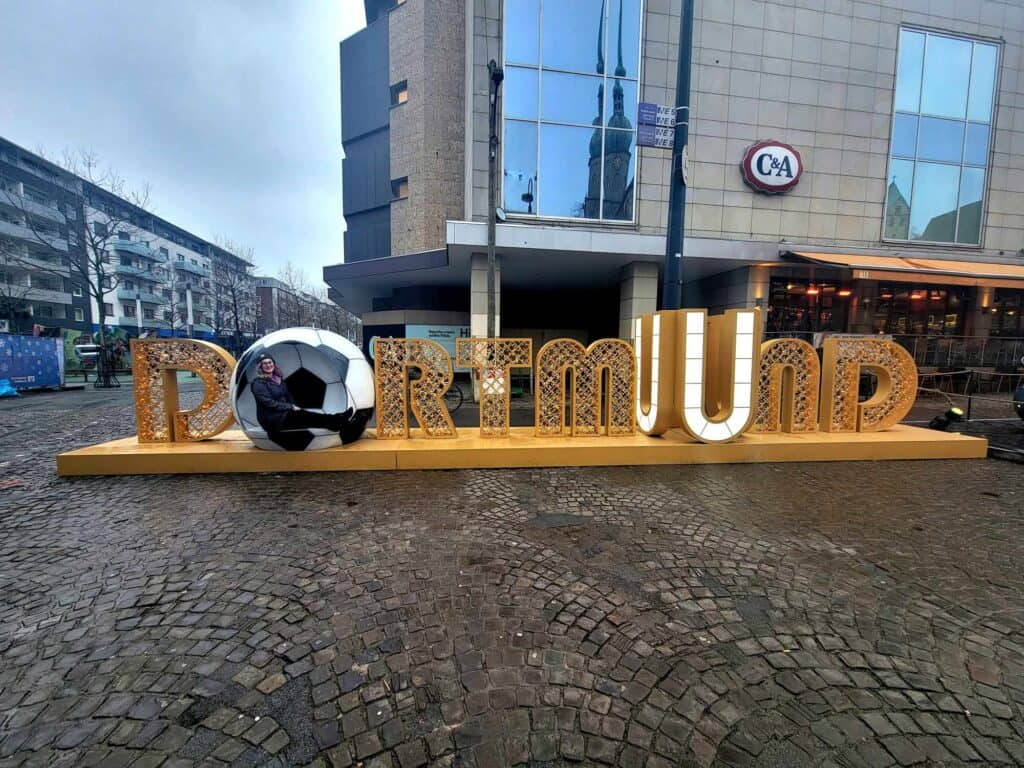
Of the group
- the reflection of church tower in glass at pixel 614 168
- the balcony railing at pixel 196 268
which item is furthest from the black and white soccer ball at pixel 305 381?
the balcony railing at pixel 196 268

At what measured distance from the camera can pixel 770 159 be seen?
531 inches

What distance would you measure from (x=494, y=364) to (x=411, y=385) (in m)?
1.30

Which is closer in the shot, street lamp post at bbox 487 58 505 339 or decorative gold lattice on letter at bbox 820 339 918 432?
decorative gold lattice on letter at bbox 820 339 918 432

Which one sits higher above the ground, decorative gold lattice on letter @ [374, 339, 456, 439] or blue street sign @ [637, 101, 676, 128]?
blue street sign @ [637, 101, 676, 128]

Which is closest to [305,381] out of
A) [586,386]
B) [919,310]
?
[586,386]

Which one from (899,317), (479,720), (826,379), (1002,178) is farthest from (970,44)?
(479,720)

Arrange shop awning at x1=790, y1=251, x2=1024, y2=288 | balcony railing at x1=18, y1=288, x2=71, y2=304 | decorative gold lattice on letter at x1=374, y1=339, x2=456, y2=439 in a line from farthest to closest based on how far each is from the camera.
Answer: balcony railing at x1=18, y1=288, x2=71, y2=304 < shop awning at x1=790, y1=251, x2=1024, y2=288 < decorative gold lattice on letter at x1=374, y1=339, x2=456, y2=439

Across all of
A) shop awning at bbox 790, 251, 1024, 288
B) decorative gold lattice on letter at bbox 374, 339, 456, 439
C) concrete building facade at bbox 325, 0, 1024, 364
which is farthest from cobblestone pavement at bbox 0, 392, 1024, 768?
shop awning at bbox 790, 251, 1024, 288

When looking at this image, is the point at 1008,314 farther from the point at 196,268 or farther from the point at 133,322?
the point at 196,268

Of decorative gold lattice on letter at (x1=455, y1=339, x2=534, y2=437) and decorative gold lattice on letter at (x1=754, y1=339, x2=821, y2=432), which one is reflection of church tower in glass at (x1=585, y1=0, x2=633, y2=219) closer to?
decorative gold lattice on letter at (x1=754, y1=339, x2=821, y2=432)

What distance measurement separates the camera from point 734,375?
20.3 feet

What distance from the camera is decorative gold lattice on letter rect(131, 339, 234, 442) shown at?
6.04m

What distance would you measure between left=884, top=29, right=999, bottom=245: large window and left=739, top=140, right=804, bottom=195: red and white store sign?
382cm

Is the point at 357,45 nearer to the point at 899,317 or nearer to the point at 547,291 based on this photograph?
the point at 547,291
